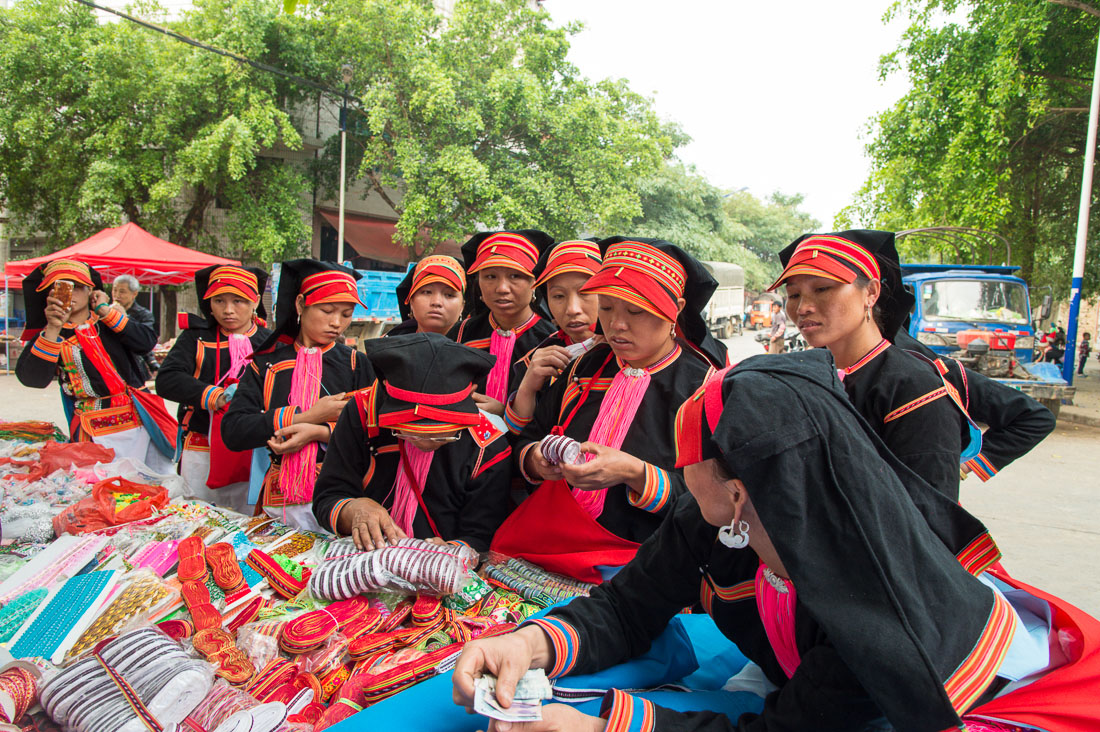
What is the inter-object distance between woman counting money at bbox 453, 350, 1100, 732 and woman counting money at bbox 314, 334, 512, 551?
892 millimetres

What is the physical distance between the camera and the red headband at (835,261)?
2.59 meters

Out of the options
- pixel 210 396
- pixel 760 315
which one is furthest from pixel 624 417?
pixel 760 315

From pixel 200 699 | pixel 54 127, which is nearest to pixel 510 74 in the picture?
pixel 54 127

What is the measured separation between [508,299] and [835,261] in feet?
5.27


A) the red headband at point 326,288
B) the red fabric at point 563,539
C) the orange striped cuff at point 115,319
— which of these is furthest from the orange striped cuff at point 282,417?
the orange striped cuff at point 115,319

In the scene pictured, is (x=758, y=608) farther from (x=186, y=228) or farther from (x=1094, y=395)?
(x=186, y=228)

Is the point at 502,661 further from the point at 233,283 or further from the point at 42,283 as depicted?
the point at 42,283

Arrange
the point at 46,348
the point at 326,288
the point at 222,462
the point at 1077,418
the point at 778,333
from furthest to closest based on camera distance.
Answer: the point at 778,333
the point at 1077,418
the point at 46,348
the point at 222,462
the point at 326,288

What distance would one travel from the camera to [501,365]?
356 centimetres

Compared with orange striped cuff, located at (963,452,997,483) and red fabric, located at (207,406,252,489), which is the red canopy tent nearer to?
red fabric, located at (207,406,252,489)

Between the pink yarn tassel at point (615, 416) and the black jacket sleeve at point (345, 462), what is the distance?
0.88 m

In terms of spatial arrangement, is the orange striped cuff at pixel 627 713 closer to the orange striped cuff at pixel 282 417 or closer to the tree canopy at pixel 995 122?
the orange striped cuff at pixel 282 417

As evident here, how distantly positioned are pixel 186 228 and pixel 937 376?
2086cm

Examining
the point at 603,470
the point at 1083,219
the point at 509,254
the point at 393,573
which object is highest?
the point at 1083,219
